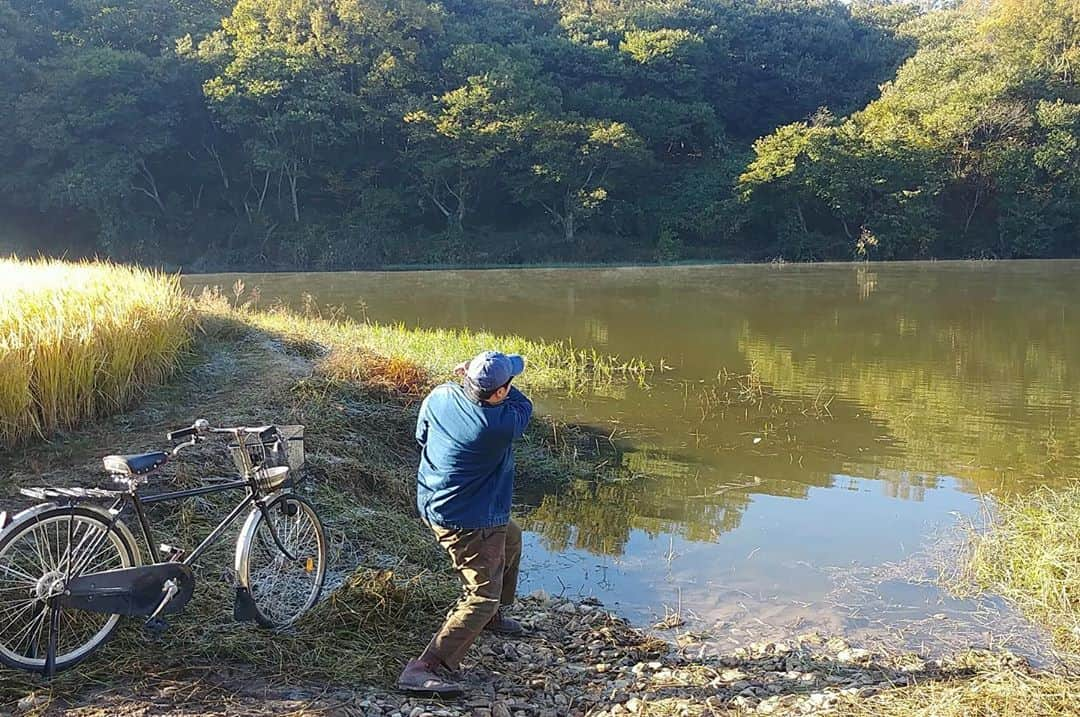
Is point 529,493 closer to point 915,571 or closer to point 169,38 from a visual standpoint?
point 915,571

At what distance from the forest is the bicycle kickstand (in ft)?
108

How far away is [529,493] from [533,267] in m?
29.1

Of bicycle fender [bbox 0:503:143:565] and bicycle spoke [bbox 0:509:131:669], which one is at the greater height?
bicycle fender [bbox 0:503:143:565]

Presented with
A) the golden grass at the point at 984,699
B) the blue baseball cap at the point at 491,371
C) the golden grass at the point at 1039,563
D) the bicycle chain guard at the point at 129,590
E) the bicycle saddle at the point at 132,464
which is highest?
the blue baseball cap at the point at 491,371

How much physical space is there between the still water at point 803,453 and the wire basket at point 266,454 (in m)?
2.01

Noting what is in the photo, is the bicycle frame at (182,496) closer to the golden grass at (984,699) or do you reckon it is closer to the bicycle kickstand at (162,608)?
the bicycle kickstand at (162,608)

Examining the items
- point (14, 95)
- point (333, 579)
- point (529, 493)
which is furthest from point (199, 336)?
point (14, 95)

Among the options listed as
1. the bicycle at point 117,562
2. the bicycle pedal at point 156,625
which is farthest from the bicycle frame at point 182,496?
the bicycle pedal at point 156,625

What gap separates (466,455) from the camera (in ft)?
11.5

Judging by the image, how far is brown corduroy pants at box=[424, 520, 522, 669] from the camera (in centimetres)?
355

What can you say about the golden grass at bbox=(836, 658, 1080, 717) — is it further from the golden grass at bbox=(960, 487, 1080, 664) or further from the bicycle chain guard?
the bicycle chain guard

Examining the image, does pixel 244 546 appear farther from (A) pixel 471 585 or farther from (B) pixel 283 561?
(A) pixel 471 585

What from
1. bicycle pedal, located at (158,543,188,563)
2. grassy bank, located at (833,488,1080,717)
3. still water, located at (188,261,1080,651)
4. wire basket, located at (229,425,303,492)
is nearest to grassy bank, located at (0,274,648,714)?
bicycle pedal, located at (158,543,188,563)

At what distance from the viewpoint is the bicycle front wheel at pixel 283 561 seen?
12.0 feet
